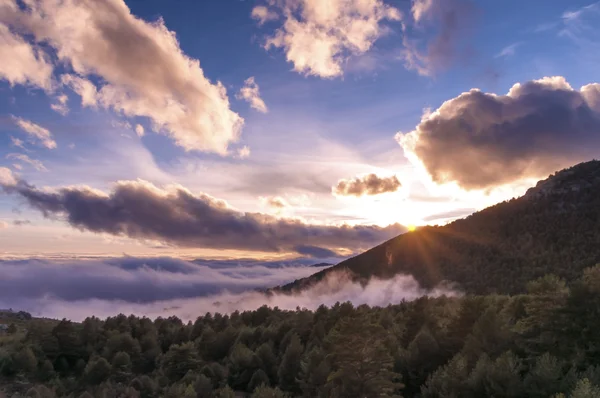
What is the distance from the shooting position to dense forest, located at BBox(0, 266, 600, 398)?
125 feet

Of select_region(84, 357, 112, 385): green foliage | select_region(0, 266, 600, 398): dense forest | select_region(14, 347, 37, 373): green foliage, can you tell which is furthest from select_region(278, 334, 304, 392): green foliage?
select_region(14, 347, 37, 373): green foliage

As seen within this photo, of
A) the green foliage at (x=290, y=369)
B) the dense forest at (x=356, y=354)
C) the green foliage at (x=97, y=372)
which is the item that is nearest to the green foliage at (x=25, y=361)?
the dense forest at (x=356, y=354)

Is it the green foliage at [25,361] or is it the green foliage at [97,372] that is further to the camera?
the green foliage at [25,361]

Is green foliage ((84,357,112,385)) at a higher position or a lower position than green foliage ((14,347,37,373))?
lower

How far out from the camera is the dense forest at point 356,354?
125 ft

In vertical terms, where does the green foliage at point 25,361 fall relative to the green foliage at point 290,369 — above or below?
above

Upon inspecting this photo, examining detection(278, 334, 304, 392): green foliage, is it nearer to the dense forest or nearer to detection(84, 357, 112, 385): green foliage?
the dense forest

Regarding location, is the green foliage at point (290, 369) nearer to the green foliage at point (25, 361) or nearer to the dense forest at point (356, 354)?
the dense forest at point (356, 354)

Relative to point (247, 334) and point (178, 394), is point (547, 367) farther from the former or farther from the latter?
point (247, 334)

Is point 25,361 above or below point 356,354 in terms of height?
below

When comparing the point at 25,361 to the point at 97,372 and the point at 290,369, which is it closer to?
the point at 97,372

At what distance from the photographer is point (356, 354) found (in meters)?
39.4

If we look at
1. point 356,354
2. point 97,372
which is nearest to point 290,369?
point 356,354

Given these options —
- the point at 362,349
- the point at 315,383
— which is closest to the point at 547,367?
the point at 362,349
